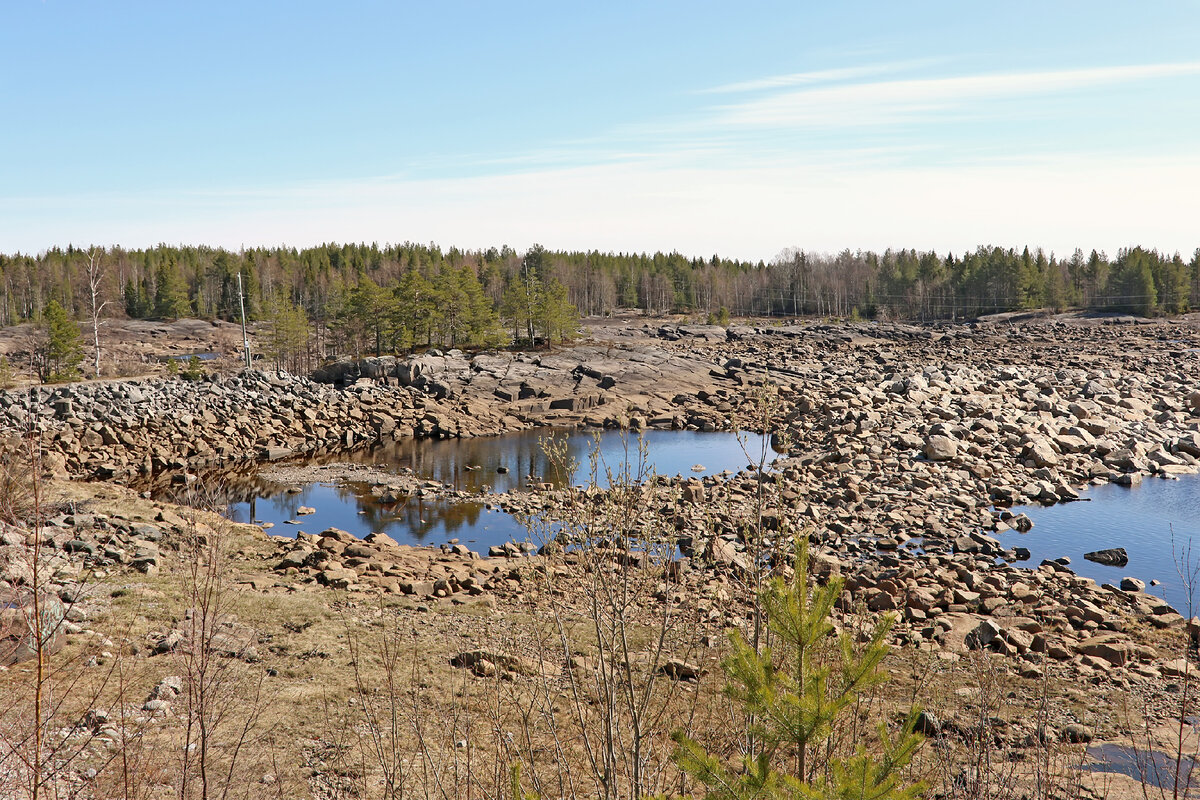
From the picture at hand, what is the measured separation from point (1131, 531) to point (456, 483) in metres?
21.2

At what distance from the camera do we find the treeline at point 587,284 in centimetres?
8006

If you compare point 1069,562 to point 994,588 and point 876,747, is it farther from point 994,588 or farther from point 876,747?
point 876,747

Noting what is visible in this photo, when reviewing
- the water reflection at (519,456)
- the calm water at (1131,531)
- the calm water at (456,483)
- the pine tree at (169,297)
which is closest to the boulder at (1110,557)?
the calm water at (1131,531)

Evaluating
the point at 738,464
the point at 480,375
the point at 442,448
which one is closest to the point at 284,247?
the point at 480,375

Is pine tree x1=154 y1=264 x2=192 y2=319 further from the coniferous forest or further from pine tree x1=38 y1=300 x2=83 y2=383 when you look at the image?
pine tree x1=38 y1=300 x2=83 y2=383

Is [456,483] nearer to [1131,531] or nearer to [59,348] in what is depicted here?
[1131,531]

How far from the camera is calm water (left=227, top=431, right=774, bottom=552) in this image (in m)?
23.3

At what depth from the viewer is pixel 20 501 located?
15484 mm

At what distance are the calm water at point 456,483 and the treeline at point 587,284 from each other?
26.1m

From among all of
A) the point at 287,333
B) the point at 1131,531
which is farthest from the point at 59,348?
the point at 1131,531

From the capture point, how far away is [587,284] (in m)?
111

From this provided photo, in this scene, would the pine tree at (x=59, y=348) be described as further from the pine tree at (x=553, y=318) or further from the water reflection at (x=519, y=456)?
the pine tree at (x=553, y=318)

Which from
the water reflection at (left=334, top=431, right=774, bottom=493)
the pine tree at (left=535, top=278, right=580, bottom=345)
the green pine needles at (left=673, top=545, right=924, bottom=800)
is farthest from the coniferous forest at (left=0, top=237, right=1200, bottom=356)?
the green pine needles at (left=673, top=545, right=924, bottom=800)

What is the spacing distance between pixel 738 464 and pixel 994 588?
16023 millimetres
